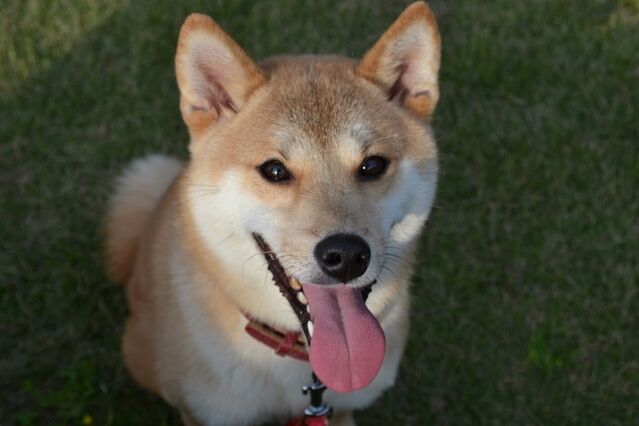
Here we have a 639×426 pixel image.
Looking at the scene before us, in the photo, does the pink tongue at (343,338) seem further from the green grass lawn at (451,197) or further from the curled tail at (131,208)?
the curled tail at (131,208)

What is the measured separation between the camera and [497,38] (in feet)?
12.7

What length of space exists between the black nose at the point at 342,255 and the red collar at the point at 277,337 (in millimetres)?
422

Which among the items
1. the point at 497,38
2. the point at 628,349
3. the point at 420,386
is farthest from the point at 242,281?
the point at 497,38

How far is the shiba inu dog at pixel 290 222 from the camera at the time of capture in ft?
6.40

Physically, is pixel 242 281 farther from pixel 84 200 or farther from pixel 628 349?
pixel 628 349

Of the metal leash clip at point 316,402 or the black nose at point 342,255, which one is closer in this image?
the black nose at point 342,255

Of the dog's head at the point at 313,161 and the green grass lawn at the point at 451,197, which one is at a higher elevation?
the dog's head at the point at 313,161

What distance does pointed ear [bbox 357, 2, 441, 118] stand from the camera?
6.73 ft

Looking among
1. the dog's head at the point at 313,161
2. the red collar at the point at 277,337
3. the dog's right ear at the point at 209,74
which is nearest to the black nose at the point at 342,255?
the dog's head at the point at 313,161

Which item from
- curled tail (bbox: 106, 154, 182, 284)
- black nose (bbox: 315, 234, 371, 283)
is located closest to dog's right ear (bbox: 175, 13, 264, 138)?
black nose (bbox: 315, 234, 371, 283)

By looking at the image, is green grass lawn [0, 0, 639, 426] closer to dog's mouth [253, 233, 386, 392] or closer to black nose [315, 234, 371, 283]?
dog's mouth [253, 233, 386, 392]

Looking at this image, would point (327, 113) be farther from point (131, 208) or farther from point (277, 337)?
point (131, 208)

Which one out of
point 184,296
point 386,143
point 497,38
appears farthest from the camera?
point 497,38

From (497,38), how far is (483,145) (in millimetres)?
686
